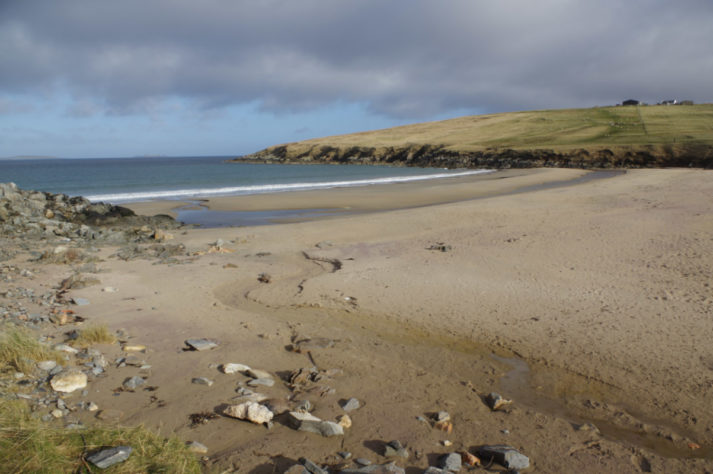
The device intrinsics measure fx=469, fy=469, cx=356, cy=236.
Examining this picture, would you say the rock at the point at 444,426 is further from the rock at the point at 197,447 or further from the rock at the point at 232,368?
the rock at the point at 232,368

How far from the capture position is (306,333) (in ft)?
20.6

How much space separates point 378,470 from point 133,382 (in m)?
2.80

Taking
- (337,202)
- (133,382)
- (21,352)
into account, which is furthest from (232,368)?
(337,202)

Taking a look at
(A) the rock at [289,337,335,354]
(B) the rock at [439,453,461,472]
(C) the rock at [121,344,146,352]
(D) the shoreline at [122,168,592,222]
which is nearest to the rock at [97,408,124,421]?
(C) the rock at [121,344,146,352]

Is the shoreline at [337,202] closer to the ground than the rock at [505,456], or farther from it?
farther from it

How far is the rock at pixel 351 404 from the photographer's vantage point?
4.40 metres

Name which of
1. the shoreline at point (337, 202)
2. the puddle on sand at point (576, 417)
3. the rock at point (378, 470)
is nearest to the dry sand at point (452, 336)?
the puddle on sand at point (576, 417)

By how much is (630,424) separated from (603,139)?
62.1 m

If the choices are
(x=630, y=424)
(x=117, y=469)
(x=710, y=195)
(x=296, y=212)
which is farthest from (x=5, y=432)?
(x=710, y=195)

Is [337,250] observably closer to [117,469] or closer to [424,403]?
[424,403]

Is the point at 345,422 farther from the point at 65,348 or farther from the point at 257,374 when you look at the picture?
the point at 65,348

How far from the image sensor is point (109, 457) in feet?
9.30

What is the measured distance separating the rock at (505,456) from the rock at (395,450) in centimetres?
60

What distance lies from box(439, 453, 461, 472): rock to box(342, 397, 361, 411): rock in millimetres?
1029
